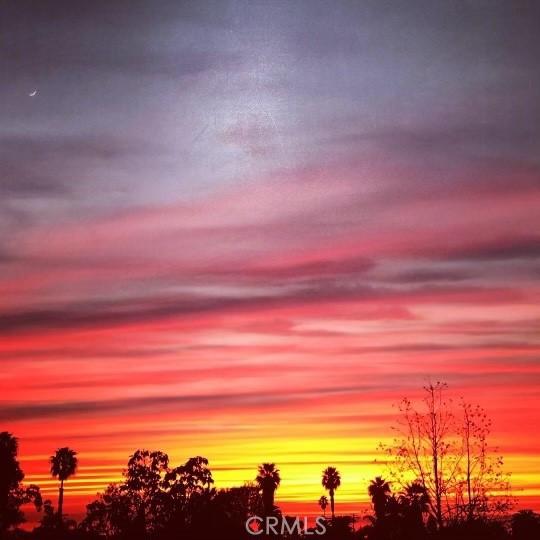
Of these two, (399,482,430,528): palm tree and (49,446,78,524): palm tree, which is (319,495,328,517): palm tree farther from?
(399,482,430,528): palm tree

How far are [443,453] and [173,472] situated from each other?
29.2m

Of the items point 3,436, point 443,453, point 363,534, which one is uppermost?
point 3,436

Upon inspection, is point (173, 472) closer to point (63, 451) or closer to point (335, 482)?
point (63, 451)

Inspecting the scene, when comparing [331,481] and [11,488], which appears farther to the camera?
[331,481]

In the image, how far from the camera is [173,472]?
59656 mm

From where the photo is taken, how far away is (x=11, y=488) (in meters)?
58.4

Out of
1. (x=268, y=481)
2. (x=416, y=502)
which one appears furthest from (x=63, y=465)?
(x=416, y=502)

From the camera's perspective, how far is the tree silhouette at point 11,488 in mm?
57219

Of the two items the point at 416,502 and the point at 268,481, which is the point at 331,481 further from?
the point at 416,502

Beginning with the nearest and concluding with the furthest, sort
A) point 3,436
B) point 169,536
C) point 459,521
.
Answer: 1. point 459,521
2. point 169,536
3. point 3,436

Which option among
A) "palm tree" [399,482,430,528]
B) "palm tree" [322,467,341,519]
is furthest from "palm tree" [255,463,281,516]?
"palm tree" [399,482,430,528]

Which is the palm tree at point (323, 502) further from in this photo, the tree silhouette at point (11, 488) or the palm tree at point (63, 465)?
the tree silhouette at point (11, 488)

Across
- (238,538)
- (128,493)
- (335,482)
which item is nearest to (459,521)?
(238,538)

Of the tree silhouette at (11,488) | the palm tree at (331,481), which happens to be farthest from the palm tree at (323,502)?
the tree silhouette at (11,488)
